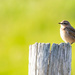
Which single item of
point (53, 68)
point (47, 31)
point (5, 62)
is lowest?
point (53, 68)

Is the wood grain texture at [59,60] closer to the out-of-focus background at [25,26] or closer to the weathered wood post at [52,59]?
the weathered wood post at [52,59]

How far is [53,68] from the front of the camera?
18.9 ft

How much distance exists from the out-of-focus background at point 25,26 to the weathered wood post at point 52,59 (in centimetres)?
873

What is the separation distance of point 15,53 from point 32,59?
1032cm

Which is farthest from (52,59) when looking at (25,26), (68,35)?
(25,26)

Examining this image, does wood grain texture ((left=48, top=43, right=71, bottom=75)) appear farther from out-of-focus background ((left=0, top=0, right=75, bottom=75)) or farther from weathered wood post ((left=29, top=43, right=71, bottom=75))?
out-of-focus background ((left=0, top=0, right=75, bottom=75))

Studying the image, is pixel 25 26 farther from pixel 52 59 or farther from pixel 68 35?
pixel 52 59

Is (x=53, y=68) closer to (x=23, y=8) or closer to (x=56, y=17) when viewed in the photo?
(x=56, y=17)

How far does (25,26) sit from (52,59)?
1334cm

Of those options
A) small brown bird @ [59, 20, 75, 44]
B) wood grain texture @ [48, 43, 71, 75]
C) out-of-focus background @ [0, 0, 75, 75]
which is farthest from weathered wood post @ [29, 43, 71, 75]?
out-of-focus background @ [0, 0, 75, 75]

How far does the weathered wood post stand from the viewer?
5775 millimetres

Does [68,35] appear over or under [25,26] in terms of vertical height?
under

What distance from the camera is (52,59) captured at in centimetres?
577

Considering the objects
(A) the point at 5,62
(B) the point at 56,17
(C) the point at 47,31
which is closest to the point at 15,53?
(A) the point at 5,62
